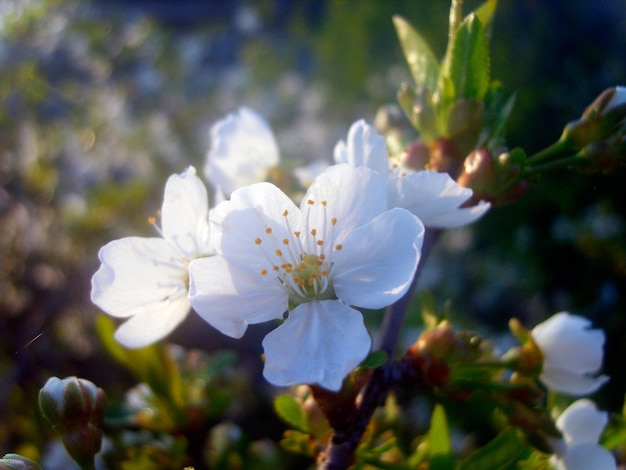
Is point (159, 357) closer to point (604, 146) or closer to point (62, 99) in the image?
point (604, 146)

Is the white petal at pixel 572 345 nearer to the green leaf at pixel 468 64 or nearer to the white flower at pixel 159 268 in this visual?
the green leaf at pixel 468 64

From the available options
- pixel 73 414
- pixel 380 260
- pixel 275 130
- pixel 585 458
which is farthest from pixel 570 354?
pixel 275 130

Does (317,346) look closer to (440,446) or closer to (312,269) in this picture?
(312,269)

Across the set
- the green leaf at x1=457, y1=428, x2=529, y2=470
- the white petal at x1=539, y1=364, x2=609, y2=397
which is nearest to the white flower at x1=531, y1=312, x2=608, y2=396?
the white petal at x1=539, y1=364, x2=609, y2=397

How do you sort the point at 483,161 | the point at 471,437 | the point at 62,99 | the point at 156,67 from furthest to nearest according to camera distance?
the point at 156,67, the point at 62,99, the point at 471,437, the point at 483,161

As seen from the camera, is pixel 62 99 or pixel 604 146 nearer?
pixel 604 146

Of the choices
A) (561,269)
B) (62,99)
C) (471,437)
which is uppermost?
(62,99)

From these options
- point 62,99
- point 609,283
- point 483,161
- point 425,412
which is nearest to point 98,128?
point 62,99
